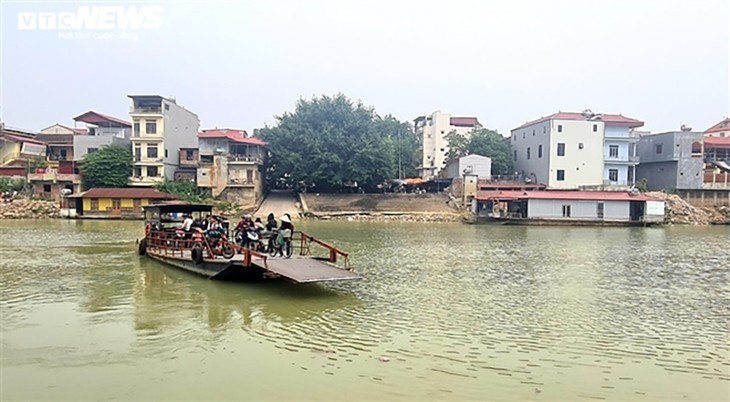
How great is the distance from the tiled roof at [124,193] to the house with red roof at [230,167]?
5.36 metres

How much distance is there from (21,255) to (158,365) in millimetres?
15419

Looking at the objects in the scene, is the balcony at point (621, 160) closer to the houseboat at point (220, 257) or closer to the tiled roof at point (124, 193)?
the houseboat at point (220, 257)

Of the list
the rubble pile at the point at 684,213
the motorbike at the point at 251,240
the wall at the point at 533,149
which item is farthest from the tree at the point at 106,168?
the rubble pile at the point at 684,213

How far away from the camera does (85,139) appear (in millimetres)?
49000

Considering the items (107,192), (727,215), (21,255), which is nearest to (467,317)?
(21,255)

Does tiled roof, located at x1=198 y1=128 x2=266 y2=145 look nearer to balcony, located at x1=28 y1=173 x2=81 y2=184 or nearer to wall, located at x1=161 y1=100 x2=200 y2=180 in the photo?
wall, located at x1=161 y1=100 x2=200 y2=180

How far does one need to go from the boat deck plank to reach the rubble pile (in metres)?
40.4

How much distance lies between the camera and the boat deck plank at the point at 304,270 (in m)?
12.6

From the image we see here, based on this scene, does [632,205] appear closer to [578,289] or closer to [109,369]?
[578,289]

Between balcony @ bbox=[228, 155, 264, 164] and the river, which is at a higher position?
balcony @ bbox=[228, 155, 264, 164]

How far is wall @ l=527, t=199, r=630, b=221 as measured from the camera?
145 feet

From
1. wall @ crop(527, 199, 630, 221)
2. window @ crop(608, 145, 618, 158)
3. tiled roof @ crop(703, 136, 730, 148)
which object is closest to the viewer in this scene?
wall @ crop(527, 199, 630, 221)

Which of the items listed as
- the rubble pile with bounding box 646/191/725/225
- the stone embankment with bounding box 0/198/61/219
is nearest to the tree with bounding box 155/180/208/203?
the stone embankment with bounding box 0/198/61/219

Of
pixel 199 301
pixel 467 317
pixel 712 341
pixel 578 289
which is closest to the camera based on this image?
pixel 712 341
